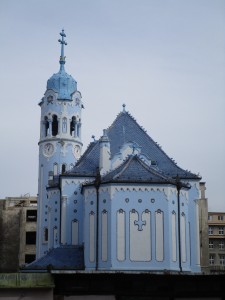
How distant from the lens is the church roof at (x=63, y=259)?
35875mm

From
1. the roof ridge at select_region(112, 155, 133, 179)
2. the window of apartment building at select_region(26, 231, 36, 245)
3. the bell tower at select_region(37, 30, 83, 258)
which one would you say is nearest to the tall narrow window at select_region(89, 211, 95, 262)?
the roof ridge at select_region(112, 155, 133, 179)

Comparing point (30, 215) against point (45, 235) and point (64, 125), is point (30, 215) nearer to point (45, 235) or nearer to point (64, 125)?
point (64, 125)

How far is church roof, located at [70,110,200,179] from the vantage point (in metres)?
41.0

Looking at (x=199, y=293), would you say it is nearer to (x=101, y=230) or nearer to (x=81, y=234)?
(x=101, y=230)

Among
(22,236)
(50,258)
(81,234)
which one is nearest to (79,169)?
(81,234)

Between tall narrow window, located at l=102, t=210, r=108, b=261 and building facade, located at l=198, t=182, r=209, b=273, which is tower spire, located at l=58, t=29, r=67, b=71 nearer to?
building facade, located at l=198, t=182, r=209, b=273

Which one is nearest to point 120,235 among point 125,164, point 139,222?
point 139,222

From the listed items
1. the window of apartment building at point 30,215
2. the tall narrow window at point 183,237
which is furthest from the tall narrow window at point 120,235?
the window of apartment building at point 30,215

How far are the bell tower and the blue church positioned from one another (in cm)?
135

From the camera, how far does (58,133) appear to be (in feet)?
162

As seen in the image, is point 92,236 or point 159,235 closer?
point 159,235

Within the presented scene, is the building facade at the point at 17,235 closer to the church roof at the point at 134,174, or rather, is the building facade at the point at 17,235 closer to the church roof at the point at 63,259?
the church roof at the point at 63,259

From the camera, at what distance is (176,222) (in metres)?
35.3

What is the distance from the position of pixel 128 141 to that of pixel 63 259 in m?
9.85
